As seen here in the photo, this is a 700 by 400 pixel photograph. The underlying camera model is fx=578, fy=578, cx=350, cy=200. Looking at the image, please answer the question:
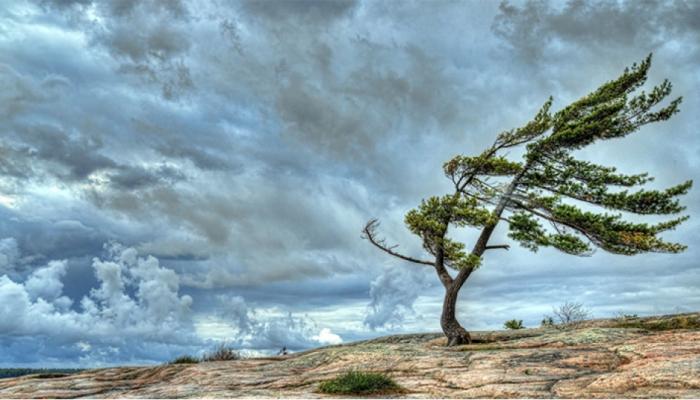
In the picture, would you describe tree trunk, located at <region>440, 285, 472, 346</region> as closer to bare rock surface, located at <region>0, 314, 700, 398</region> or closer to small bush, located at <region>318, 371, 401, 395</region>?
bare rock surface, located at <region>0, 314, 700, 398</region>

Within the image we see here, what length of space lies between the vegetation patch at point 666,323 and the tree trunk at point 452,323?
6.34 m

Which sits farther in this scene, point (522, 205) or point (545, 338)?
point (522, 205)

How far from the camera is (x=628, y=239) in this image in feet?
81.8

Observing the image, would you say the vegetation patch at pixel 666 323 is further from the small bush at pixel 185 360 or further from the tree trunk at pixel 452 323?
the small bush at pixel 185 360

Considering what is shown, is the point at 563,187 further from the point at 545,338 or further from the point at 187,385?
the point at 187,385

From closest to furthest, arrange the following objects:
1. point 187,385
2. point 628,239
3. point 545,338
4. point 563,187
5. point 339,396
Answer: point 339,396 → point 187,385 → point 545,338 → point 628,239 → point 563,187

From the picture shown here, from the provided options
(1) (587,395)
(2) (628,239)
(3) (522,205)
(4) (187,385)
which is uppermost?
(3) (522,205)

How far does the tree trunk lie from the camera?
2528 centimetres

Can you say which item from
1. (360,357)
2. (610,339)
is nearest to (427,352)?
(360,357)

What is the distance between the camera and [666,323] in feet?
77.4

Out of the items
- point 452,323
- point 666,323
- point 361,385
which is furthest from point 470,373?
point 666,323

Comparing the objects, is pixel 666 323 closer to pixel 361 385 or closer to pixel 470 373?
pixel 470 373

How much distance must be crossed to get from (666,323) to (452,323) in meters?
8.64

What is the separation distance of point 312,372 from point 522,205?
1433 cm
